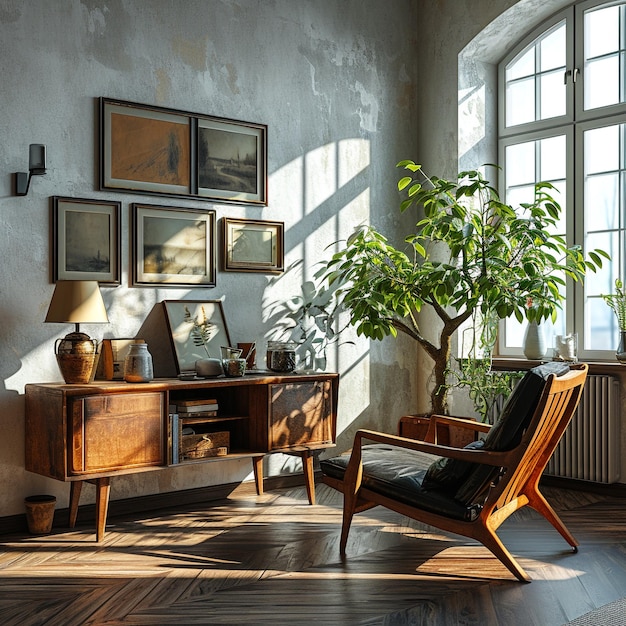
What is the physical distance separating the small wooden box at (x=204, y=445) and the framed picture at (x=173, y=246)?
38.9 inches

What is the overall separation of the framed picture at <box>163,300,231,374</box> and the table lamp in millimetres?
693

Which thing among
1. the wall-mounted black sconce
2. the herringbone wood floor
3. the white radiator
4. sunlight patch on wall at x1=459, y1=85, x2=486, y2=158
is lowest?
the herringbone wood floor

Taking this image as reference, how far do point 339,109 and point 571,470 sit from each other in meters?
3.01

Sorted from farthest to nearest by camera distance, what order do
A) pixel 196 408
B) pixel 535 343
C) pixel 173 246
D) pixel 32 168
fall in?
pixel 535 343 → pixel 173 246 → pixel 196 408 → pixel 32 168

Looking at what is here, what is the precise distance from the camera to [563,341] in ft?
18.8

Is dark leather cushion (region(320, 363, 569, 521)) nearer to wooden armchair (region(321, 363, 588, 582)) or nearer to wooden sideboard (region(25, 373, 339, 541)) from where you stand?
wooden armchair (region(321, 363, 588, 582))

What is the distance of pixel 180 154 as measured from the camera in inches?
207

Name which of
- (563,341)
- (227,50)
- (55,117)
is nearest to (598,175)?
(563,341)

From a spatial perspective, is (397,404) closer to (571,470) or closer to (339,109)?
(571,470)

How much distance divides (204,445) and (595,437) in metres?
2.57

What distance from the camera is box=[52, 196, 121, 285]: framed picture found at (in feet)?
15.5

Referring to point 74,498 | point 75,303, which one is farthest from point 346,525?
point 75,303

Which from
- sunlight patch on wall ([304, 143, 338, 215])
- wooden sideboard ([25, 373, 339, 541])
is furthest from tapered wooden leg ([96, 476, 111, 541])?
sunlight patch on wall ([304, 143, 338, 215])

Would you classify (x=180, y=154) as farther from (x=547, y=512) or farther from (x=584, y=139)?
(x=547, y=512)
